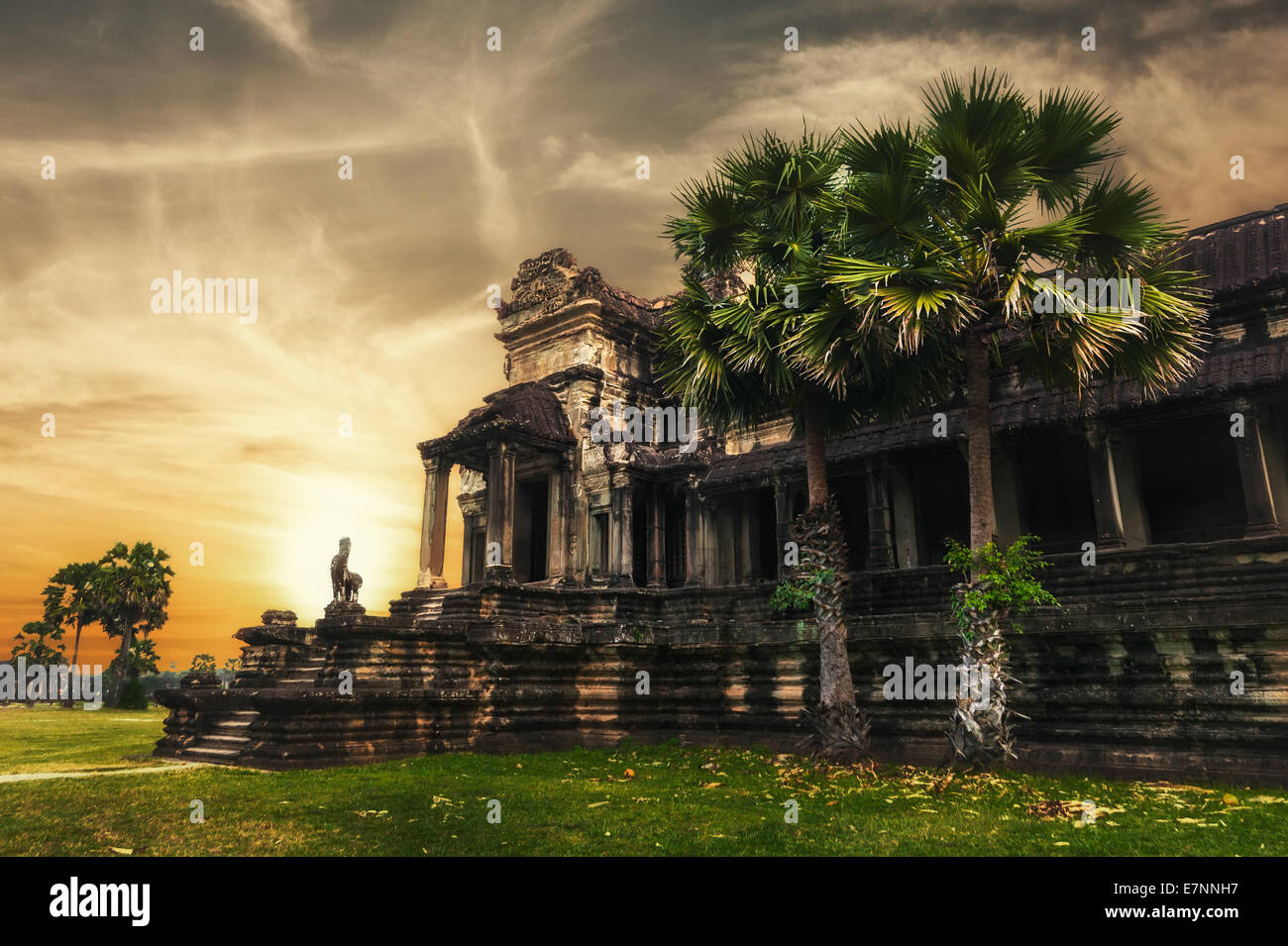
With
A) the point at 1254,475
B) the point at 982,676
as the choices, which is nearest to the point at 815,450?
the point at 982,676

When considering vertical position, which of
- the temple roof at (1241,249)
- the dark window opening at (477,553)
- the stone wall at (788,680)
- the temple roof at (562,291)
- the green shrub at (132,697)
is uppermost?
the temple roof at (562,291)

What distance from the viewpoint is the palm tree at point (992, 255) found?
11312mm

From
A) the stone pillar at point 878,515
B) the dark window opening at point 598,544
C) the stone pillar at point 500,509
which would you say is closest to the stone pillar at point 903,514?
the stone pillar at point 878,515

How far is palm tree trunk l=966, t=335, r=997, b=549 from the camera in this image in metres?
11.8

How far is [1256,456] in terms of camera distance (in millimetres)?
15234

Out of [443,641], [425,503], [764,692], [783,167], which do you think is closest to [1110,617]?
[764,692]

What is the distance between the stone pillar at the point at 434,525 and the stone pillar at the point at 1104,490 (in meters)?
16.0

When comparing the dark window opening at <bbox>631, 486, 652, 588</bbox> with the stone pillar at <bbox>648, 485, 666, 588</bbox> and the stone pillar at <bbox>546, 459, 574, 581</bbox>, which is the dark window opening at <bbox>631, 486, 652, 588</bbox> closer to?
the stone pillar at <bbox>648, 485, 666, 588</bbox>

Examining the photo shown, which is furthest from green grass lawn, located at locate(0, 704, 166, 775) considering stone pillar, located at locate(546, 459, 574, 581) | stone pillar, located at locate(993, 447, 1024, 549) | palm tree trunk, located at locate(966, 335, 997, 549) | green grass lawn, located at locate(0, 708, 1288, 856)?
stone pillar, located at locate(993, 447, 1024, 549)

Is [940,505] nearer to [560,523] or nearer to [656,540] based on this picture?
[656,540]

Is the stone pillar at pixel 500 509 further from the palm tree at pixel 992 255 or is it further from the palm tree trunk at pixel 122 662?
the palm tree trunk at pixel 122 662

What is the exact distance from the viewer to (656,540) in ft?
78.4

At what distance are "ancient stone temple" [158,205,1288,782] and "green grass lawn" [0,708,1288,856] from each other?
60.1 inches
